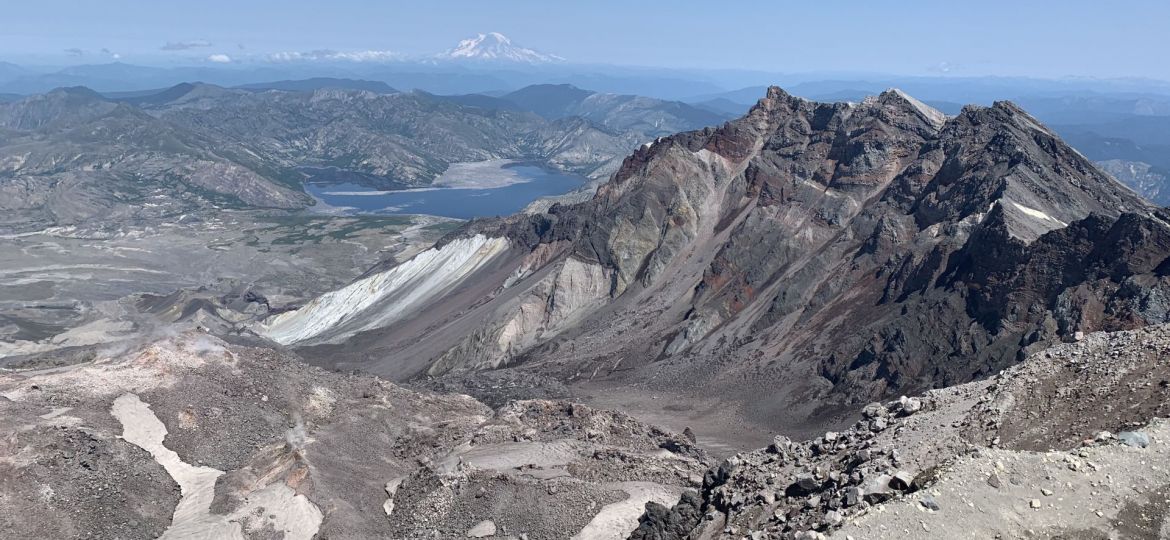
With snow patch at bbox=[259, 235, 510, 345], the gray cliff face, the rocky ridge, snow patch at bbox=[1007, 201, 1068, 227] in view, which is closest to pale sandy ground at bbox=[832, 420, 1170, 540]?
the rocky ridge

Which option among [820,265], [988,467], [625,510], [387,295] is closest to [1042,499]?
[988,467]

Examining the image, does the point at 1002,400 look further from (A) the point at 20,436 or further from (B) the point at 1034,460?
(A) the point at 20,436

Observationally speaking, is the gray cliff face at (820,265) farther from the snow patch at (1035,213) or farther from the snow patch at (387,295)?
the snow patch at (387,295)

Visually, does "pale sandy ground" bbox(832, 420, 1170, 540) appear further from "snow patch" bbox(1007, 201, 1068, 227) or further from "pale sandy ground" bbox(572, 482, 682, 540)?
"snow patch" bbox(1007, 201, 1068, 227)

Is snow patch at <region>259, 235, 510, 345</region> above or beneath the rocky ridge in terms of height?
beneath

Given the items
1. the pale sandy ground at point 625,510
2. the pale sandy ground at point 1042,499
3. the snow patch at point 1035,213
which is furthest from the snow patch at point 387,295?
the pale sandy ground at point 1042,499

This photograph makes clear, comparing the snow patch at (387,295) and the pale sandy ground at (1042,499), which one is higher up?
the pale sandy ground at (1042,499)

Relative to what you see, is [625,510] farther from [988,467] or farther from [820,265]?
[820,265]

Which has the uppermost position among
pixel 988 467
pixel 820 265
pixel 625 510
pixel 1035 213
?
pixel 988 467

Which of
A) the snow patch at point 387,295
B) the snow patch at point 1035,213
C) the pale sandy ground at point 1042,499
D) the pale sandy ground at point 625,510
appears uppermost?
the pale sandy ground at point 1042,499
